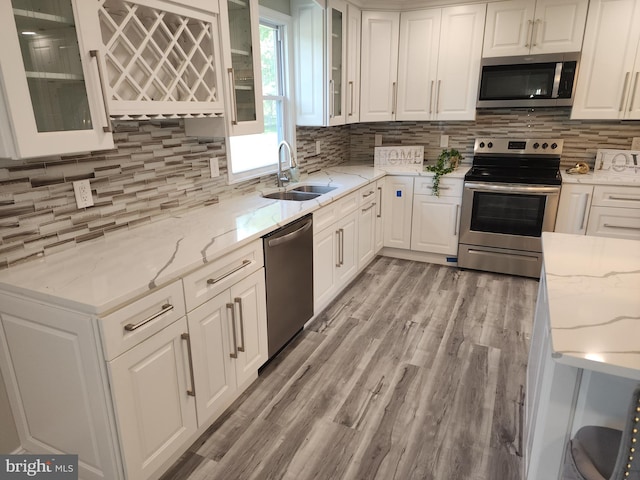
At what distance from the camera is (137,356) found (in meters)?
1.49

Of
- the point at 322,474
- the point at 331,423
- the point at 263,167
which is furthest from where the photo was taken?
the point at 263,167

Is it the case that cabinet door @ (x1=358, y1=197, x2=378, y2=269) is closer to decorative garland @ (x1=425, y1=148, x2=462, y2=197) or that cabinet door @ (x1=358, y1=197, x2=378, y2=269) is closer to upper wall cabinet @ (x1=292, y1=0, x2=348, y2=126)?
decorative garland @ (x1=425, y1=148, x2=462, y2=197)

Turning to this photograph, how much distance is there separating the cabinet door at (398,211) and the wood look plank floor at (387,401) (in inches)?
37.2

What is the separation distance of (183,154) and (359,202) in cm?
157

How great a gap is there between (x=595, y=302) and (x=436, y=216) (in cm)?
269

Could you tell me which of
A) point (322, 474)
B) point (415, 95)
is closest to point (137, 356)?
point (322, 474)

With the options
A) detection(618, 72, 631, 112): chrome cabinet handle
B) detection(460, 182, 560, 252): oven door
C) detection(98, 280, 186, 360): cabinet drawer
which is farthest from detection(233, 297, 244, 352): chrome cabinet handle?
detection(618, 72, 631, 112): chrome cabinet handle

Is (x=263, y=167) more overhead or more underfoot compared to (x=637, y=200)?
more overhead

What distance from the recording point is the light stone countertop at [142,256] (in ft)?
4.66

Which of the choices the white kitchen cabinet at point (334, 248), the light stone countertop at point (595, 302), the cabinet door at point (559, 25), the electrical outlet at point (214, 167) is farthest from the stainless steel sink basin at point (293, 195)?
the cabinet door at point (559, 25)

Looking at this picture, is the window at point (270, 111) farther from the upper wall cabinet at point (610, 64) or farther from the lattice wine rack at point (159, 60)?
the upper wall cabinet at point (610, 64)

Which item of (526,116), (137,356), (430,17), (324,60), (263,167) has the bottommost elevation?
(137,356)

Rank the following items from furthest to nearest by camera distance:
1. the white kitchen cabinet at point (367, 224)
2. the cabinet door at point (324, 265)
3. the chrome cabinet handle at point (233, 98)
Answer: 1. the white kitchen cabinet at point (367, 224)
2. the cabinet door at point (324, 265)
3. the chrome cabinet handle at point (233, 98)

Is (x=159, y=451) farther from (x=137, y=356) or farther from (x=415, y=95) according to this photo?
(x=415, y=95)
